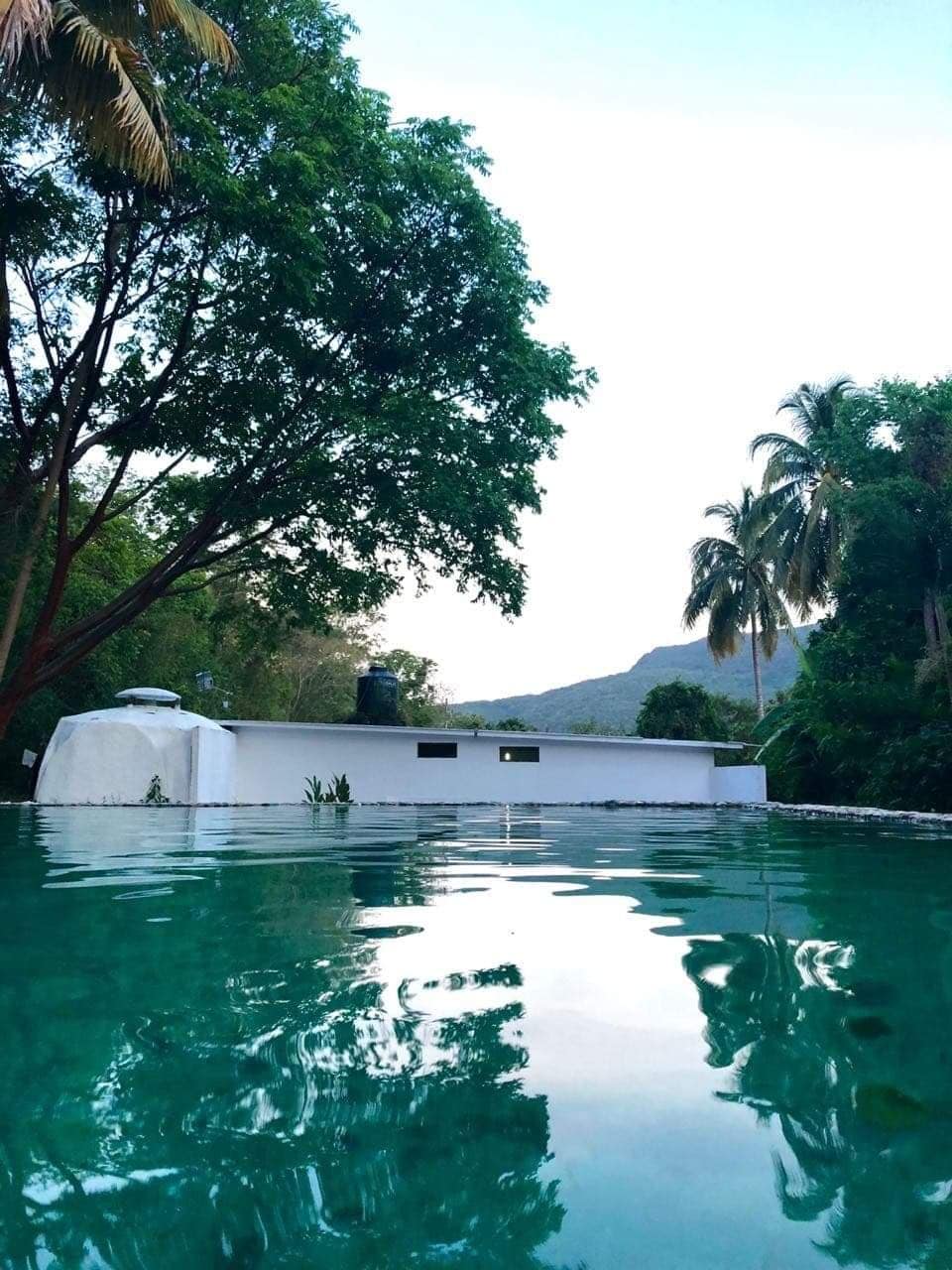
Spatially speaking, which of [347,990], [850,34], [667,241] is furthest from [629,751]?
[347,990]

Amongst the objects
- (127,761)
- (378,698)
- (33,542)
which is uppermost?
(33,542)

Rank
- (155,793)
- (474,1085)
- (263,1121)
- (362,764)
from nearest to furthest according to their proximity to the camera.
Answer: (263,1121) → (474,1085) → (155,793) → (362,764)

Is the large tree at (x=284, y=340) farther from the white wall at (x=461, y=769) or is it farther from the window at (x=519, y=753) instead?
the window at (x=519, y=753)

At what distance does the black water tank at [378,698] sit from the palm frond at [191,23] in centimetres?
1533

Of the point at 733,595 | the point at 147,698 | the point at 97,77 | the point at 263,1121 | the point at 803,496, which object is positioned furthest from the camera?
the point at 733,595

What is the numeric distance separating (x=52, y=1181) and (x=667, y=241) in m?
17.3

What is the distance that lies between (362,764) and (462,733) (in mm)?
2662

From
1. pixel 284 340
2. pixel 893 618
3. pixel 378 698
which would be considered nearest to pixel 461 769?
pixel 378 698

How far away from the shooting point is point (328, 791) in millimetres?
21578

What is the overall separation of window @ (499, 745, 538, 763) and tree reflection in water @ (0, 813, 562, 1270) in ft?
67.2

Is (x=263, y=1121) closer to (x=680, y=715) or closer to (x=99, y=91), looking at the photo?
(x=99, y=91)

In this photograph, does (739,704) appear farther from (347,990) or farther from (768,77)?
(347,990)

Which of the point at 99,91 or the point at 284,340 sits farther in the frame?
the point at 284,340

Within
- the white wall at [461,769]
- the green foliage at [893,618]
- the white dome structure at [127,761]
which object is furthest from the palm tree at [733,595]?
the white dome structure at [127,761]
